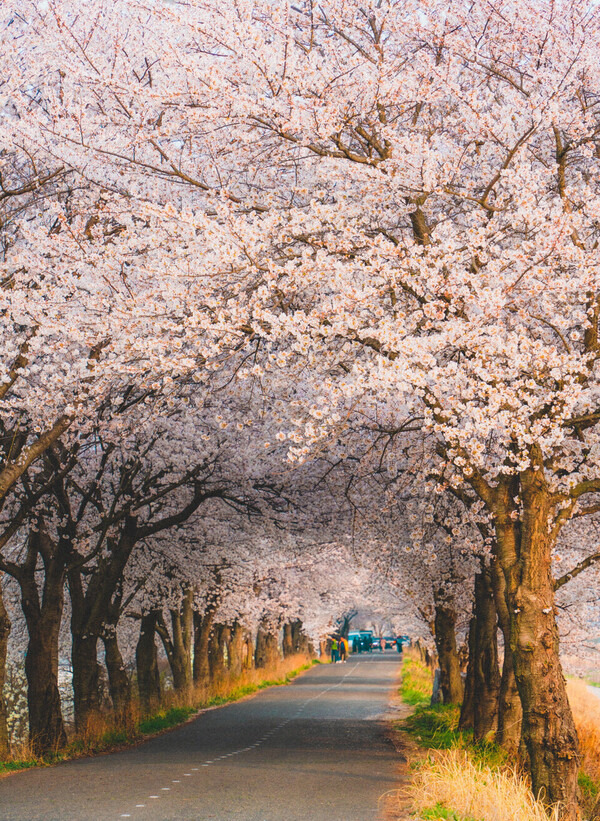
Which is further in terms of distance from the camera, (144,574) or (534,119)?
(144,574)

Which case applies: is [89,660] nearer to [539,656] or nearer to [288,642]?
[539,656]

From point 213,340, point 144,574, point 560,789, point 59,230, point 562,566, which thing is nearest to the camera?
point 560,789

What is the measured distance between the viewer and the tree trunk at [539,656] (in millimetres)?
8352

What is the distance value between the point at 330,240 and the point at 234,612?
24898 millimetres

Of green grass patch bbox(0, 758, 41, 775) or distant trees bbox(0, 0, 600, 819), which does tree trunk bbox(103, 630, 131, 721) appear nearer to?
green grass patch bbox(0, 758, 41, 775)

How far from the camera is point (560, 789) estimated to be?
8.26 meters

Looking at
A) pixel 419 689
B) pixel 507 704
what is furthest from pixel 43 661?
pixel 419 689

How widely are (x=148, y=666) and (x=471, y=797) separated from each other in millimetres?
16425

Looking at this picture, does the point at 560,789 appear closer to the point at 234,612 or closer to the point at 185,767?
the point at 185,767

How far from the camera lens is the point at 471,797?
316 inches

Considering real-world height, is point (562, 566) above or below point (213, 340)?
below

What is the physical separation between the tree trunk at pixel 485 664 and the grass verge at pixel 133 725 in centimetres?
659

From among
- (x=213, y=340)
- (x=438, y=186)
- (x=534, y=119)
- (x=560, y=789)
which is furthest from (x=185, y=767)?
(x=534, y=119)

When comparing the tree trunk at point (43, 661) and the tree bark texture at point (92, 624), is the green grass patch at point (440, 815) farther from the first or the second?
the tree bark texture at point (92, 624)
